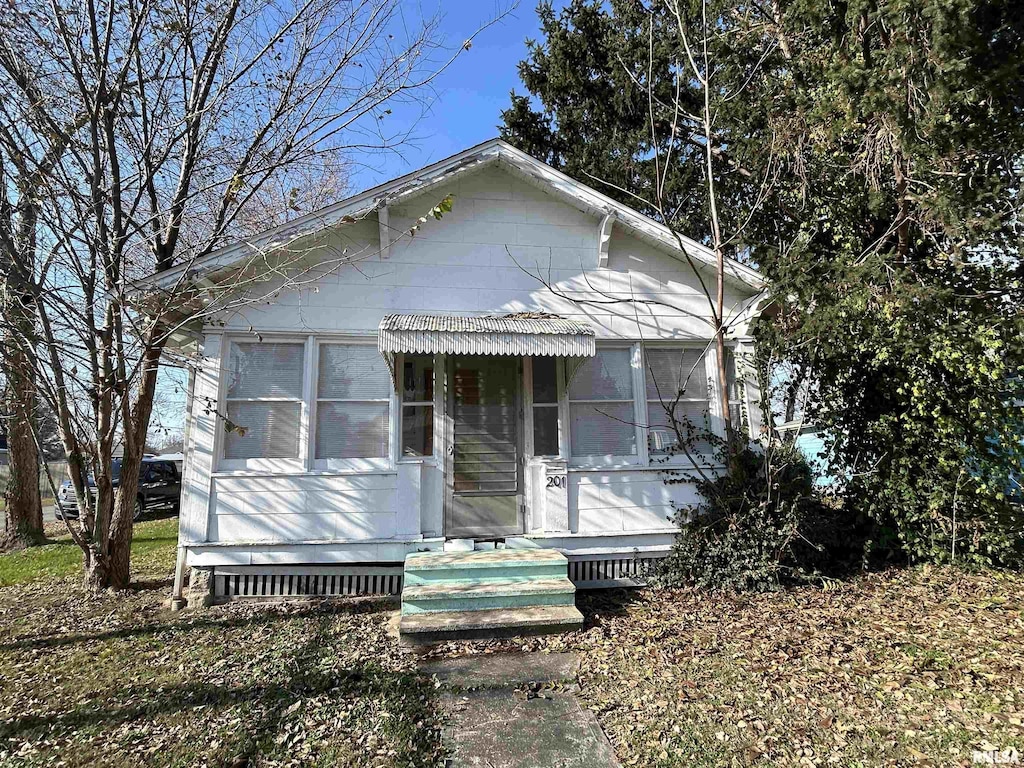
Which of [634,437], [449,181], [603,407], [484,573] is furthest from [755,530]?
[449,181]

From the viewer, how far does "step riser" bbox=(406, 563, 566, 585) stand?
5.25 meters

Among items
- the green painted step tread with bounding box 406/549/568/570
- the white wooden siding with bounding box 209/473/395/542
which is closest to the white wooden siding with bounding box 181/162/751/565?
A: the white wooden siding with bounding box 209/473/395/542

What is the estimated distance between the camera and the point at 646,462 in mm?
6547

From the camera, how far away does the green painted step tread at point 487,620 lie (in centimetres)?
467

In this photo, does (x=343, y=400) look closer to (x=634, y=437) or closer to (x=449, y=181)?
(x=449, y=181)

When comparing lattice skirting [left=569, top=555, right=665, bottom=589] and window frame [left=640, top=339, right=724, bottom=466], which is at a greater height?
window frame [left=640, top=339, right=724, bottom=466]

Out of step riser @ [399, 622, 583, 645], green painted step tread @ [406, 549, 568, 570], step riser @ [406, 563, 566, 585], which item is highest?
green painted step tread @ [406, 549, 568, 570]

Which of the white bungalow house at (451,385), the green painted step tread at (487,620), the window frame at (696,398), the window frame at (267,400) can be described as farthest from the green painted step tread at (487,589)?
the window frame at (696,398)

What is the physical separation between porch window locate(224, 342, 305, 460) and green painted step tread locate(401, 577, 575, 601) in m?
2.18

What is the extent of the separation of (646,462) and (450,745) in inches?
160

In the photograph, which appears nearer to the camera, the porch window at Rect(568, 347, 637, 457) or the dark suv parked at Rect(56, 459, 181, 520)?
the porch window at Rect(568, 347, 637, 457)

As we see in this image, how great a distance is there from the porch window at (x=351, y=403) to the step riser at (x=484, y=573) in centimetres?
150

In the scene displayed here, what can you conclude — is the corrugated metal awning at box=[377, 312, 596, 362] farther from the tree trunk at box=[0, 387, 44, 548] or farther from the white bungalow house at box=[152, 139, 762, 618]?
the tree trunk at box=[0, 387, 44, 548]

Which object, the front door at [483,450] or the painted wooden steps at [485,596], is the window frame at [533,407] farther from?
the painted wooden steps at [485,596]
